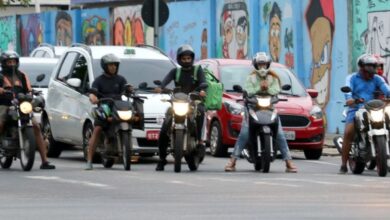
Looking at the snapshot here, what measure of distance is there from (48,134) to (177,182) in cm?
734

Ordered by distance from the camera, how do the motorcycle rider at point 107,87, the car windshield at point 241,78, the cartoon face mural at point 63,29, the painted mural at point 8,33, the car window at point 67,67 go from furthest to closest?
the painted mural at point 8,33, the cartoon face mural at point 63,29, the car windshield at point 241,78, the car window at point 67,67, the motorcycle rider at point 107,87

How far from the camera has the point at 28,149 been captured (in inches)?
781

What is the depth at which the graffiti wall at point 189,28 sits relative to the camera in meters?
38.2

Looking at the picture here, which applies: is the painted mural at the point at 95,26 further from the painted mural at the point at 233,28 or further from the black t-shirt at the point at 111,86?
the black t-shirt at the point at 111,86

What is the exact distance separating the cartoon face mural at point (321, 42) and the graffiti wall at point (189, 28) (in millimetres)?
5611

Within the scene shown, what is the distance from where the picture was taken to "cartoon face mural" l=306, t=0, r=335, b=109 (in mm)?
31997

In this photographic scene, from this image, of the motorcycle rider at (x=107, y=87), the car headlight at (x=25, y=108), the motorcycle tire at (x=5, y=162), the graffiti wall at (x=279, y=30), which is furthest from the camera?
the graffiti wall at (x=279, y=30)

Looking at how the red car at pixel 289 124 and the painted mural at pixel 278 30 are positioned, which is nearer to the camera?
the red car at pixel 289 124

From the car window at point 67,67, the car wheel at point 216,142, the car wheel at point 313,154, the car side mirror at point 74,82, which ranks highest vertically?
the car window at point 67,67

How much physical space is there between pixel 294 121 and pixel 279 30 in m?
10.4

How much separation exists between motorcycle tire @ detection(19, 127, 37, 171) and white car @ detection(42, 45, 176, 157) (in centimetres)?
177

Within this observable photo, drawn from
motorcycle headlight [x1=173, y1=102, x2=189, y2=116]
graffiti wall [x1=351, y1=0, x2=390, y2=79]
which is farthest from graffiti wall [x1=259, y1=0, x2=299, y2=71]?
motorcycle headlight [x1=173, y1=102, x2=189, y2=116]

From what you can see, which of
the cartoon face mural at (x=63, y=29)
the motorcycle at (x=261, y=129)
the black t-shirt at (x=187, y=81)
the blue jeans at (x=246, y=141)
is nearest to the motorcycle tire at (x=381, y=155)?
the motorcycle at (x=261, y=129)

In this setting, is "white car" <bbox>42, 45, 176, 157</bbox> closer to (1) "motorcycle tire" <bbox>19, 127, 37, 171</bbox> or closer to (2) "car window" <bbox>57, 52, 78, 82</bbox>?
(2) "car window" <bbox>57, 52, 78, 82</bbox>
